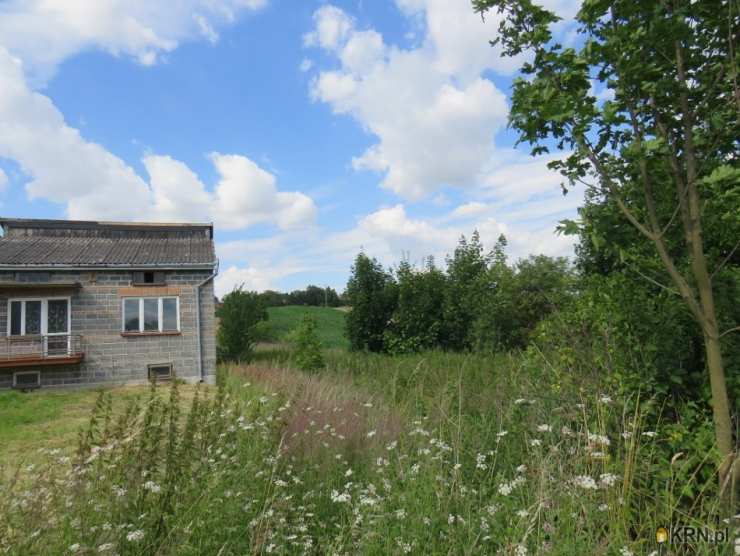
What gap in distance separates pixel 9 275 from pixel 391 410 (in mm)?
15470

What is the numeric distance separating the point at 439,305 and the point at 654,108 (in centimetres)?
1433

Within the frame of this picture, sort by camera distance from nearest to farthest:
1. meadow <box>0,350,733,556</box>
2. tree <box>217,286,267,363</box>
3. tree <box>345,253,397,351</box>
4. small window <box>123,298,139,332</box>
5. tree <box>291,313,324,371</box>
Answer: meadow <box>0,350,733,556</box>, tree <box>291,313,324,371</box>, small window <box>123,298,139,332</box>, tree <box>345,253,397,351</box>, tree <box>217,286,267,363</box>

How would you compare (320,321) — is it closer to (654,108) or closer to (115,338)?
(115,338)

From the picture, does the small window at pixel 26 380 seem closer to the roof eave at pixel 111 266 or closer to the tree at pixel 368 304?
the roof eave at pixel 111 266

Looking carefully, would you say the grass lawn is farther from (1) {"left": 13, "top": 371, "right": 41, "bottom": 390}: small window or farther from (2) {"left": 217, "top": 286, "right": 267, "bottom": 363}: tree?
(2) {"left": 217, "top": 286, "right": 267, "bottom": 363}: tree

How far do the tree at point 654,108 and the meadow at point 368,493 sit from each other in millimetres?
607

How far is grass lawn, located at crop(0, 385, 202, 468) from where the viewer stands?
7.14 m

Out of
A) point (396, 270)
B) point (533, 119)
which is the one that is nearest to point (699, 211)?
point (533, 119)

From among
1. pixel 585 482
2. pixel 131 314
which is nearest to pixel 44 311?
pixel 131 314

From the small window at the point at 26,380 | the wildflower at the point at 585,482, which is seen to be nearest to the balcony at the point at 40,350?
the small window at the point at 26,380

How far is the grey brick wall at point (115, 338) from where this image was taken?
50.1ft

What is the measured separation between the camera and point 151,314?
16.0m

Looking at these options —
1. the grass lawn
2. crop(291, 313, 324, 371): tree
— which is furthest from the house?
crop(291, 313, 324, 371): tree

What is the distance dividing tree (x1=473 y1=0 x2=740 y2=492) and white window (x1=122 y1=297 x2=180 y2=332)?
50.8 ft
